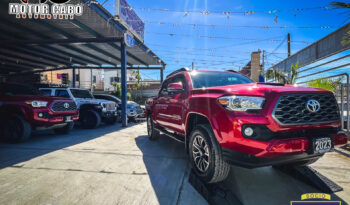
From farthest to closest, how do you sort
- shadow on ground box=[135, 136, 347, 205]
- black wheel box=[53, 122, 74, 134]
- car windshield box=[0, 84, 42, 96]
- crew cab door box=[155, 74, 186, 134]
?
black wheel box=[53, 122, 74, 134], car windshield box=[0, 84, 42, 96], crew cab door box=[155, 74, 186, 134], shadow on ground box=[135, 136, 347, 205]

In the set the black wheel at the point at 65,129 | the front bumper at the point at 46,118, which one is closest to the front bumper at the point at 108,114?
the black wheel at the point at 65,129

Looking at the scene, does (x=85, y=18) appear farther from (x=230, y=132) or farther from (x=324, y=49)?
(x=324, y=49)

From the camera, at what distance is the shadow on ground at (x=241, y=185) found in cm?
205

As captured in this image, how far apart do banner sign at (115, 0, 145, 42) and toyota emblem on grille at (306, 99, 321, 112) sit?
26.3 ft

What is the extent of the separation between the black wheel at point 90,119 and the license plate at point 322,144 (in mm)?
7209

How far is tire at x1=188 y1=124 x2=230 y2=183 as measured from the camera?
7.02 feet

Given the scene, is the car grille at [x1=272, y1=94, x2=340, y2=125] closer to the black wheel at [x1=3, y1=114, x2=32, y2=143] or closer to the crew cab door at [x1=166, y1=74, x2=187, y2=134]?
the crew cab door at [x1=166, y1=74, x2=187, y2=134]

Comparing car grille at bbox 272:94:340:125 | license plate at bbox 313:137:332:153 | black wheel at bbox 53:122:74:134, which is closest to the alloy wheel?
car grille at bbox 272:94:340:125

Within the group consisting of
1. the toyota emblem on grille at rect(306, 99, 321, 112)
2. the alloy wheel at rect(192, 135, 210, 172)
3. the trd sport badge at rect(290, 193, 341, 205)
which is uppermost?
the toyota emblem on grille at rect(306, 99, 321, 112)

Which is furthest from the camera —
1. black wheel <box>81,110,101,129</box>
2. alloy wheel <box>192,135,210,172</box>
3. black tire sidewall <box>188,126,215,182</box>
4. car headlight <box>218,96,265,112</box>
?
black wheel <box>81,110,101,129</box>

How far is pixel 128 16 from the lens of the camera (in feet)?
30.1

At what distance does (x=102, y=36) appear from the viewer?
934 cm

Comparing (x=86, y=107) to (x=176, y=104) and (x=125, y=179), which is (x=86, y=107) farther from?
(x=125, y=179)

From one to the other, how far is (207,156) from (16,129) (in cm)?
534
